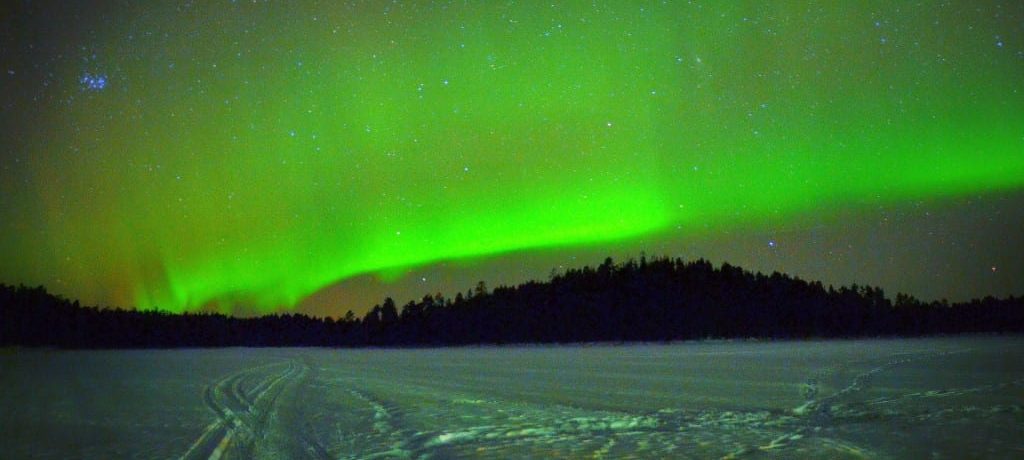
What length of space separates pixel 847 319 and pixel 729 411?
146 m

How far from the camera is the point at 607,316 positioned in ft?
487

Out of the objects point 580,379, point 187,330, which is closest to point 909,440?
point 580,379

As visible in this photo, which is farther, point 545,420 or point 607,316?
point 607,316

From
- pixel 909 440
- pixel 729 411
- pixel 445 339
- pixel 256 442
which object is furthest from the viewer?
pixel 445 339

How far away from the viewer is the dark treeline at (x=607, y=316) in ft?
456

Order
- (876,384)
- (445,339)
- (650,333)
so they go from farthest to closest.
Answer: (445,339)
(650,333)
(876,384)

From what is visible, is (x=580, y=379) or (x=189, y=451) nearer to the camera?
(x=189, y=451)

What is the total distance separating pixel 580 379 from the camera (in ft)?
70.3

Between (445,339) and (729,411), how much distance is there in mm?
156398

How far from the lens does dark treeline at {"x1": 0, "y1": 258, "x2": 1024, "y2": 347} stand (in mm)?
139125

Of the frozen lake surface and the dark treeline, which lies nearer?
the frozen lake surface

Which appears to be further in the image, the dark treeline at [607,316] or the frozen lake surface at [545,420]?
the dark treeline at [607,316]

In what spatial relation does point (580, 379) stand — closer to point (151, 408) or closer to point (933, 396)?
point (933, 396)

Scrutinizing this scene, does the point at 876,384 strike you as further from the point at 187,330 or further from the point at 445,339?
the point at 187,330
